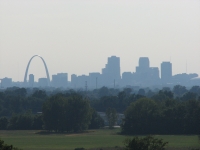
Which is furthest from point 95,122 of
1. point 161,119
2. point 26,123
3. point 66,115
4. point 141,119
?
point 161,119

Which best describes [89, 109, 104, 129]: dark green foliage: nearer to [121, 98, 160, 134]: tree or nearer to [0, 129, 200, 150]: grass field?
[121, 98, 160, 134]: tree

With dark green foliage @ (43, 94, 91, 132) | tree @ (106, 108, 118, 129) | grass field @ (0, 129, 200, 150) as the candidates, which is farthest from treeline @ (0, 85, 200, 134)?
grass field @ (0, 129, 200, 150)

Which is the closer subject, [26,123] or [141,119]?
[141,119]

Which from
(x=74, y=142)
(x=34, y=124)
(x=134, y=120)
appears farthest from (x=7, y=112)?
(x=74, y=142)

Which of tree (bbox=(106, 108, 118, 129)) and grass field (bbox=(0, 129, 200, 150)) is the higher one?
tree (bbox=(106, 108, 118, 129))

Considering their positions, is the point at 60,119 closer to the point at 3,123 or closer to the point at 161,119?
the point at 3,123

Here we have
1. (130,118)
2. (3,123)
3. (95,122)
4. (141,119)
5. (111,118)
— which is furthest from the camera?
(95,122)

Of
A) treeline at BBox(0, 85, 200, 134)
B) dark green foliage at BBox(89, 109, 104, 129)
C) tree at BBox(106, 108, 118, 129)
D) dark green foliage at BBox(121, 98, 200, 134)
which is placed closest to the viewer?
dark green foliage at BBox(121, 98, 200, 134)

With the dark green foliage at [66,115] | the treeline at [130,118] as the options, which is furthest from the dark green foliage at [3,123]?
the dark green foliage at [66,115]

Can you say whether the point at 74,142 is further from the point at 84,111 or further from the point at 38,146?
the point at 84,111
